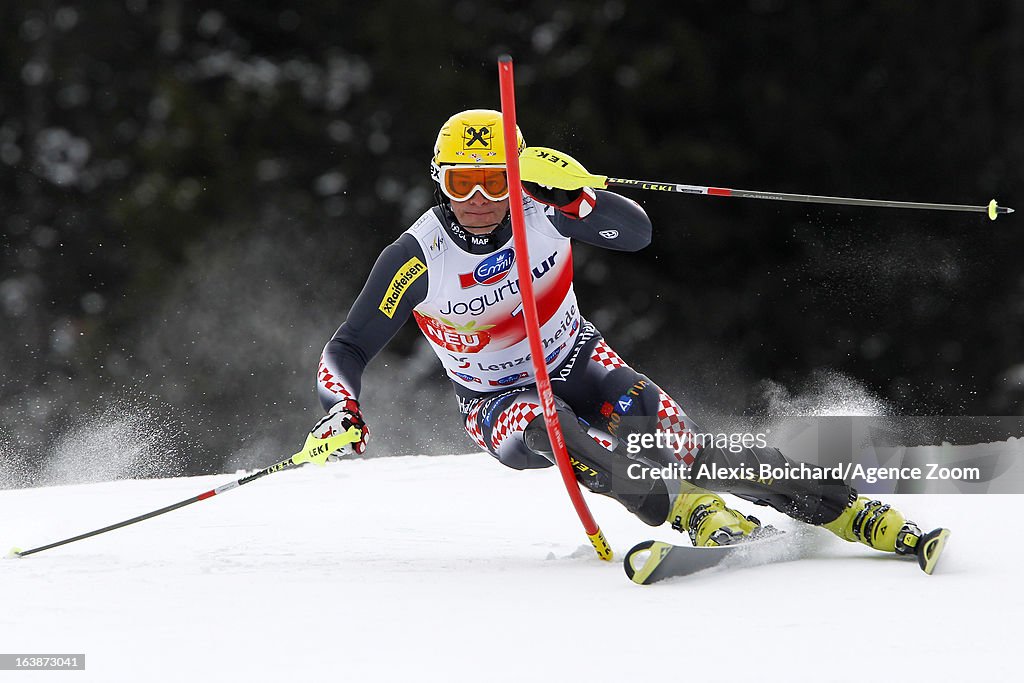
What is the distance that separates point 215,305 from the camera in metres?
8.65

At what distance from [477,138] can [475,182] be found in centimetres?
10

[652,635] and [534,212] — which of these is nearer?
[652,635]

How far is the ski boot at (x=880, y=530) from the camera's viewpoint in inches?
99.7

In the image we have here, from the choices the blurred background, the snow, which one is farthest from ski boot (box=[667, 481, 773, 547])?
the blurred background

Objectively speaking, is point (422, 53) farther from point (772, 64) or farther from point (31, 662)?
point (31, 662)

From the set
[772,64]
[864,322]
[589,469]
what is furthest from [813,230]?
[589,469]

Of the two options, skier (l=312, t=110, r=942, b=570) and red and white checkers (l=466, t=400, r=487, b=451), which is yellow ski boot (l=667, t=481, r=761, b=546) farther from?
red and white checkers (l=466, t=400, r=487, b=451)

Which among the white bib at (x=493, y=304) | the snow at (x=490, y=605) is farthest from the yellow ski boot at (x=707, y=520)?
the white bib at (x=493, y=304)

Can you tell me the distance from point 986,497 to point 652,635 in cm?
163

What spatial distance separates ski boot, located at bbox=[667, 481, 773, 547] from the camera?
2643 millimetres

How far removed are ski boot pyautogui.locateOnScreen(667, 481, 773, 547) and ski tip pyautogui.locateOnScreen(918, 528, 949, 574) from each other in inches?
13.8

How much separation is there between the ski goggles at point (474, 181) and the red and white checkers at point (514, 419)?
48 cm

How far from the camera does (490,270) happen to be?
2.94m

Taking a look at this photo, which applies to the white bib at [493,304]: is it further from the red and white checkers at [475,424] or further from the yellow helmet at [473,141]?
the yellow helmet at [473,141]
